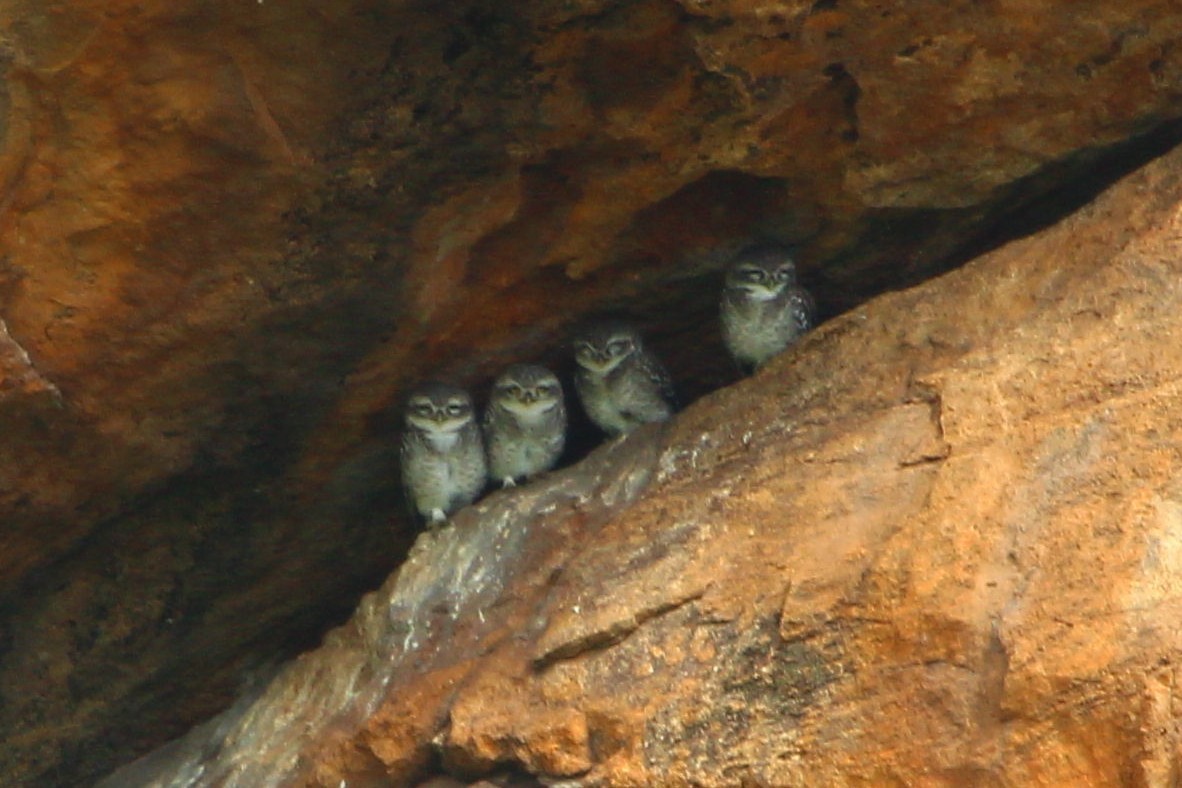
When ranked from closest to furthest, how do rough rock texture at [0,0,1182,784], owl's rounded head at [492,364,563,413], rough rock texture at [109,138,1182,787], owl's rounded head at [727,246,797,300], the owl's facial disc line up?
rough rock texture at [109,138,1182,787] < rough rock texture at [0,0,1182,784] < owl's rounded head at [727,246,797,300] < the owl's facial disc < owl's rounded head at [492,364,563,413]

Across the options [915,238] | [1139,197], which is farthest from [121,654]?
[1139,197]

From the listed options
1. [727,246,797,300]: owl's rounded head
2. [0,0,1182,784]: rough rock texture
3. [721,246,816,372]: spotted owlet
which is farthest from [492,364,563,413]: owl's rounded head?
[727,246,797,300]: owl's rounded head

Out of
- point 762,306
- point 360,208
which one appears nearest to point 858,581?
point 762,306

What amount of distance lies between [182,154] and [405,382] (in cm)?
145

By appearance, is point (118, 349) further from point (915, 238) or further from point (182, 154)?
point (915, 238)

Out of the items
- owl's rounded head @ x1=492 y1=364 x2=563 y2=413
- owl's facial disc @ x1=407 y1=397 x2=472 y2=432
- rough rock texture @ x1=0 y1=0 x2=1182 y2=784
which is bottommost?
owl's rounded head @ x1=492 y1=364 x2=563 y2=413

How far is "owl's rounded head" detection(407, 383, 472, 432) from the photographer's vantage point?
7.26 m

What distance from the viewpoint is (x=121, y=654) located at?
770 centimetres

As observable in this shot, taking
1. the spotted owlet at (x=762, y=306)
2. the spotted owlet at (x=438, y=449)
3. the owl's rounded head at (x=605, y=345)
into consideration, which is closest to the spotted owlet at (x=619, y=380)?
the owl's rounded head at (x=605, y=345)

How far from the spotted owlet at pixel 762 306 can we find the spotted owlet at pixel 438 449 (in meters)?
1.07

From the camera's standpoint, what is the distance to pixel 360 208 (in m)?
6.53

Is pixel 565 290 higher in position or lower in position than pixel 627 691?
higher

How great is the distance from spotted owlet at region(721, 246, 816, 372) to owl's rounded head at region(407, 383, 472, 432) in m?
1.06

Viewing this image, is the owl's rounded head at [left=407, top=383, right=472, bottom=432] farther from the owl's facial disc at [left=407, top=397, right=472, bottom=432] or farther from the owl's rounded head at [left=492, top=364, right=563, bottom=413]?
the owl's rounded head at [left=492, top=364, right=563, bottom=413]
